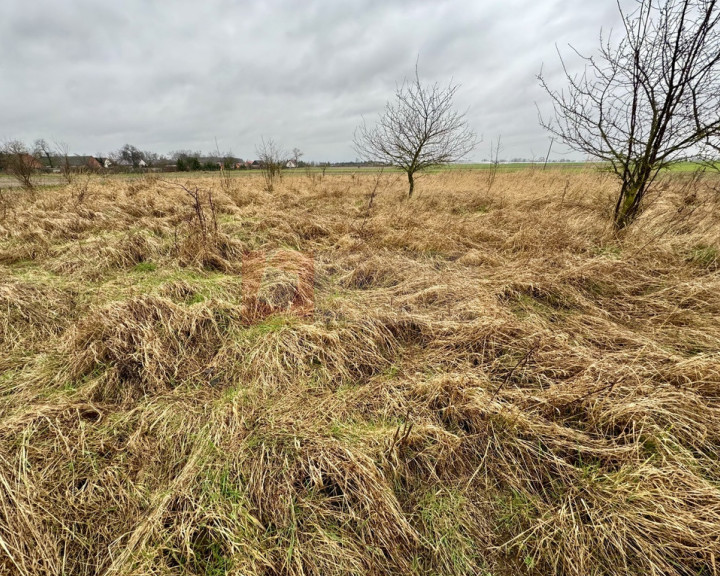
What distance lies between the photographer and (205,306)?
287cm

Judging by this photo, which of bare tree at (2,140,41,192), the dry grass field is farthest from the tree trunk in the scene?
bare tree at (2,140,41,192)

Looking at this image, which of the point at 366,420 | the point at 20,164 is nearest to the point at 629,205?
the point at 366,420

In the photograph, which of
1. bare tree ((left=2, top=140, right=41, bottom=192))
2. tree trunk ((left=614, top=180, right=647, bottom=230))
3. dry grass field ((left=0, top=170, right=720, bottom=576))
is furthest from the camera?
bare tree ((left=2, top=140, right=41, bottom=192))

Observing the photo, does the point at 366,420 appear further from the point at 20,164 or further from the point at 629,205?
the point at 20,164

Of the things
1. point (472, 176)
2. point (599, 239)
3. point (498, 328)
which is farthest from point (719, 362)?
point (472, 176)

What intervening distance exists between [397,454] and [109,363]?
2.29 meters

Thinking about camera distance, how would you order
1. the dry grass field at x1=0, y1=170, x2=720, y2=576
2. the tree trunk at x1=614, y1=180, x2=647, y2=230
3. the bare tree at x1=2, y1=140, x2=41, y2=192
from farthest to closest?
the bare tree at x1=2, y1=140, x2=41, y2=192, the tree trunk at x1=614, y1=180, x2=647, y2=230, the dry grass field at x1=0, y1=170, x2=720, y2=576

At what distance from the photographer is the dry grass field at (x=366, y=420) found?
1.32 metres

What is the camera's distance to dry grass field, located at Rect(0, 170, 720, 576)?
132 centimetres

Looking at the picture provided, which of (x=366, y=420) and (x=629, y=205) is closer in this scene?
(x=366, y=420)

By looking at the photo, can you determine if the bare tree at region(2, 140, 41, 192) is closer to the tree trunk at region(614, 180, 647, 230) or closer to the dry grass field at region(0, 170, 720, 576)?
the dry grass field at region(0, 170, 720, 576)

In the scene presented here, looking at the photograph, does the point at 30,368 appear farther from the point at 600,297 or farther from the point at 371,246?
the point at 600,297

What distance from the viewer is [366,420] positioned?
1.93 meters

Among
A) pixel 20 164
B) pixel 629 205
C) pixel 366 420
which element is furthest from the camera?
pixel 20 164
